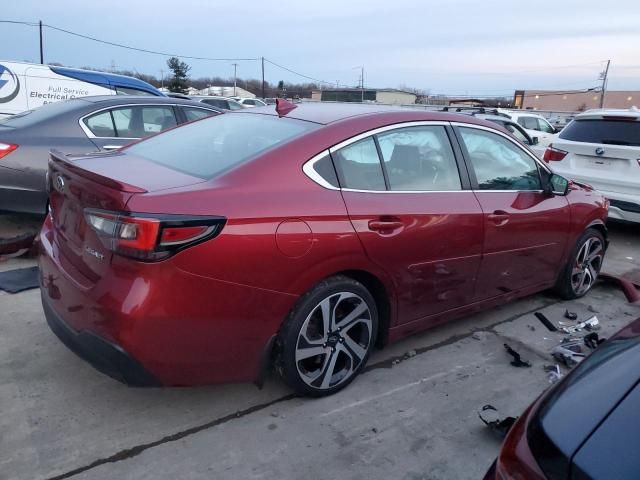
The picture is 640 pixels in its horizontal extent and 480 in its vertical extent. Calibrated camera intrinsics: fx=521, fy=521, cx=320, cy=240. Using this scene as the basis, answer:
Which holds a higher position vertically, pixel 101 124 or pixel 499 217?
pixel 101 124

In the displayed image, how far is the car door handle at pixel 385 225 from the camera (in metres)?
2.87

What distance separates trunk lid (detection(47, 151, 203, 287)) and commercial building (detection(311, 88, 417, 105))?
3833 centimetres

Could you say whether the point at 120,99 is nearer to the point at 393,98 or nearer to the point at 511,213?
the point at 511,213

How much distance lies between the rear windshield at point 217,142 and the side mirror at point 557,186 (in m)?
2.10

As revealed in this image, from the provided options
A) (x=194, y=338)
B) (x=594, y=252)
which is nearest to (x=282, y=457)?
(x=194, y=338)

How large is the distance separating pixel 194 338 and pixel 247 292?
0.32 m

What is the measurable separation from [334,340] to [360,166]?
39.0 inches

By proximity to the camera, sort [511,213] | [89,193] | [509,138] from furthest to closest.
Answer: [509,138] < [511,213] < [89,193]

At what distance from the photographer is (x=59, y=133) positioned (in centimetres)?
509

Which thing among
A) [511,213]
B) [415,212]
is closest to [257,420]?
[415,212]

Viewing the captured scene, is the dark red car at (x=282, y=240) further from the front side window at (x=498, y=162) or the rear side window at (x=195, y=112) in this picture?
the rear side window at (x=195, y=112)

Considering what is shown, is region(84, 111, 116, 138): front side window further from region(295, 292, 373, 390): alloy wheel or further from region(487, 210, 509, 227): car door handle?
region(487, 210, 509, 227): car door handle

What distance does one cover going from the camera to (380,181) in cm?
302

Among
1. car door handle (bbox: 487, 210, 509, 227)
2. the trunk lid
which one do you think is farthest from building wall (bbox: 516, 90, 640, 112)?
the trunk lid
